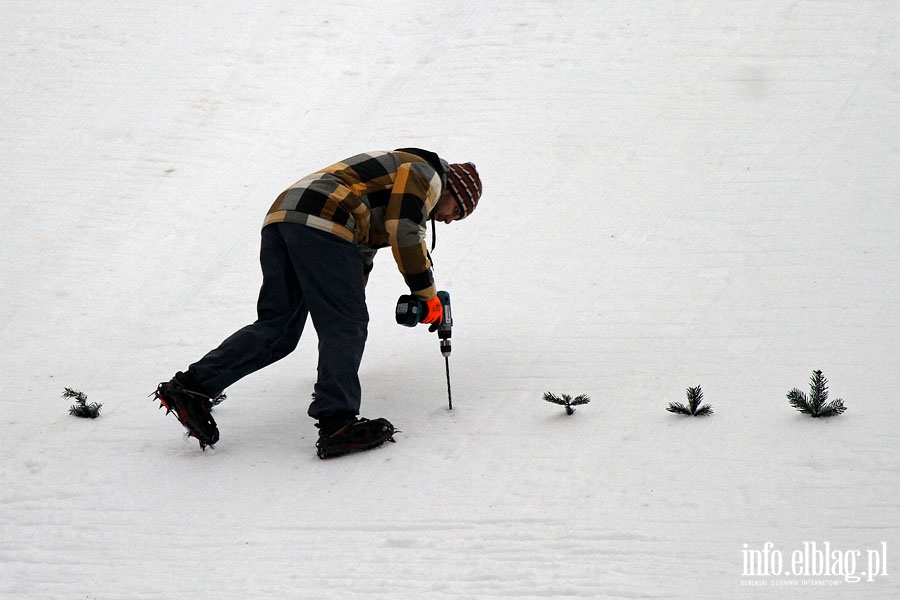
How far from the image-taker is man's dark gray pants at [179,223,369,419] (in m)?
4.39

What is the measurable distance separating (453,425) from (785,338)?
201 cm

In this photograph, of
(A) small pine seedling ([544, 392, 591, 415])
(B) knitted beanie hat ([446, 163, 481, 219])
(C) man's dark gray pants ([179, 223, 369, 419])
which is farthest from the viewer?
(B) knitted beanie hat ([446, 163, 481, 219])

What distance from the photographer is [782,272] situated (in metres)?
6.00

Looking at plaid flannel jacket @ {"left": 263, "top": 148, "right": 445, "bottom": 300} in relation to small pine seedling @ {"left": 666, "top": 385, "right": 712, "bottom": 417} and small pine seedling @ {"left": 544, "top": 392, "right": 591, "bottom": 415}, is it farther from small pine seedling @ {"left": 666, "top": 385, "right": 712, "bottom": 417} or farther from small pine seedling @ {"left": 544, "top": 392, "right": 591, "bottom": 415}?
small pine seedling @ {"left": 666, "top": 385, "right": 712, "bottom": 417}

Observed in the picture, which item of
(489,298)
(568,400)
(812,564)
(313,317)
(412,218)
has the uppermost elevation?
(489,298)

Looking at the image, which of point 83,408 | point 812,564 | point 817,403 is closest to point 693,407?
point 817,403

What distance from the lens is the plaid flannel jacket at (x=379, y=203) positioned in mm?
4387

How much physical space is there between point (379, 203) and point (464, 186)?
460 mm

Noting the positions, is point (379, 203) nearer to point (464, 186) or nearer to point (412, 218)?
point (412, 218)

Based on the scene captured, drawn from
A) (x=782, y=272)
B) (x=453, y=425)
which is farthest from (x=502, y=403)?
(x=782, y=272)

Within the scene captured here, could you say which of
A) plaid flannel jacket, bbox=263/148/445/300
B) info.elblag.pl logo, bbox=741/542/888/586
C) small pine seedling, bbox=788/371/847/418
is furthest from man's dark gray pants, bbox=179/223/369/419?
small pine seedling, bbox=788/371/847/418

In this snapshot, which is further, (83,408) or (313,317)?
(83,408)

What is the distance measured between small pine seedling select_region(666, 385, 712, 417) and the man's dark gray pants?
5.05 feet

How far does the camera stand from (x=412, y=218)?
4398 millimetres
